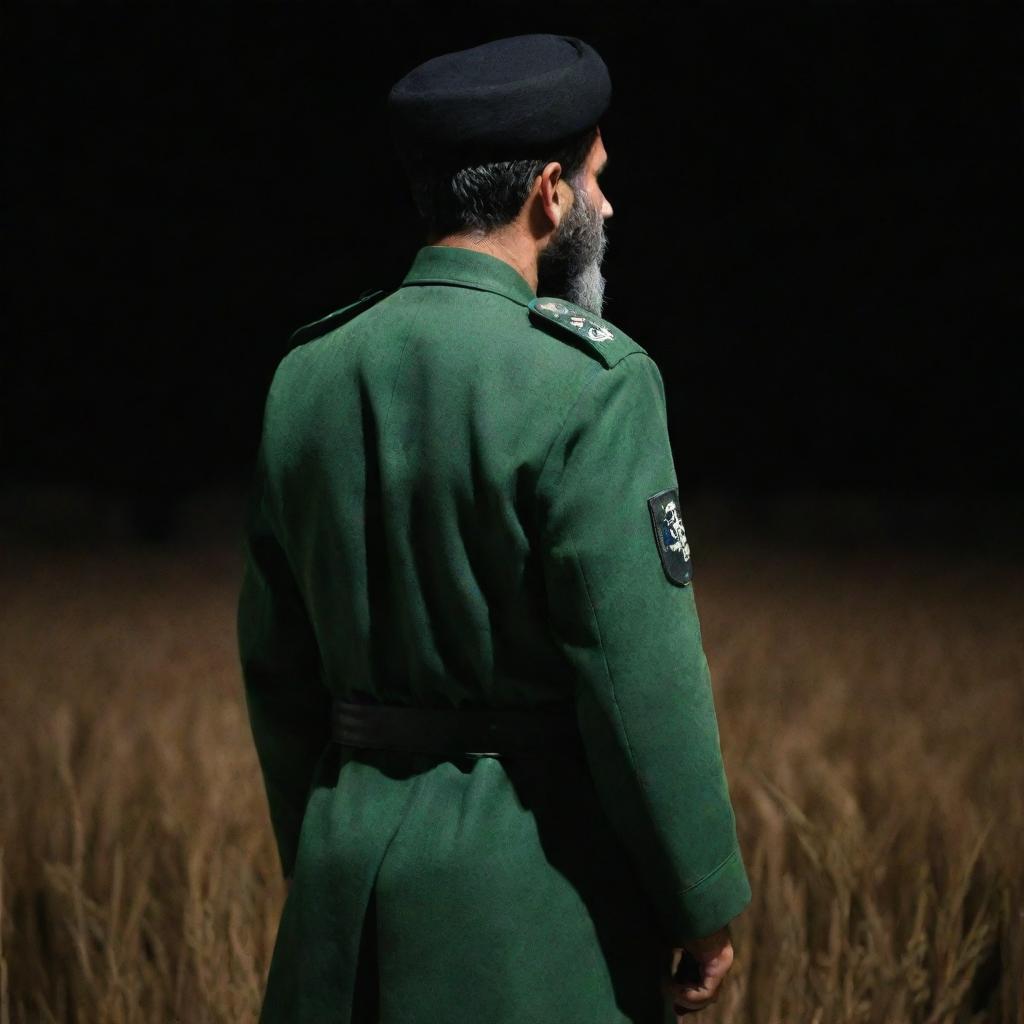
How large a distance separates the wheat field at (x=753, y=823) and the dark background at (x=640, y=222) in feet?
5.56

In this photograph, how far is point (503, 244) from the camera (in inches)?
39.6

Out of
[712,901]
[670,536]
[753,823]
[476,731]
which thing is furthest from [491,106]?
[753,823]

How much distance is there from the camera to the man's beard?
1.03m

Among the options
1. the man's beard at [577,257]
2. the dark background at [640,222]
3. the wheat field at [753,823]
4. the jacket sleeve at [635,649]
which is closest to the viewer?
the jacket sleeve at [635,649]

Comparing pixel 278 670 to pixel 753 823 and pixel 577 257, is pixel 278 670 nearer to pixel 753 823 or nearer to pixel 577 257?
pixel 577 257

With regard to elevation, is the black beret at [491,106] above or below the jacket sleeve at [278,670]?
above

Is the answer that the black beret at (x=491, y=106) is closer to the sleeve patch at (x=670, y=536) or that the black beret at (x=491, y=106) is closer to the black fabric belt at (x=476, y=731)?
the sleeve patch at (x=670, y=536)

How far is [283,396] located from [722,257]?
345 cm

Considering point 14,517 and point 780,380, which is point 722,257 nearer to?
point 780,380

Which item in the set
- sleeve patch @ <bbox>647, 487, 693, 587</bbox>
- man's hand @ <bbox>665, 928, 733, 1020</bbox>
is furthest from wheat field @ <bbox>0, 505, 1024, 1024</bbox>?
sleeve patch @ <bbox>647, 487, 693, 587</bbox>

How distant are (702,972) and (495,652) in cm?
25

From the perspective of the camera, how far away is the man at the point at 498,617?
3.05 ft

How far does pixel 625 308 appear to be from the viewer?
434 centimetres

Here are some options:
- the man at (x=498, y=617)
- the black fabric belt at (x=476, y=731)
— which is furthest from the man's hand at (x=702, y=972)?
the black fabric belt at (x=476, y=731)
